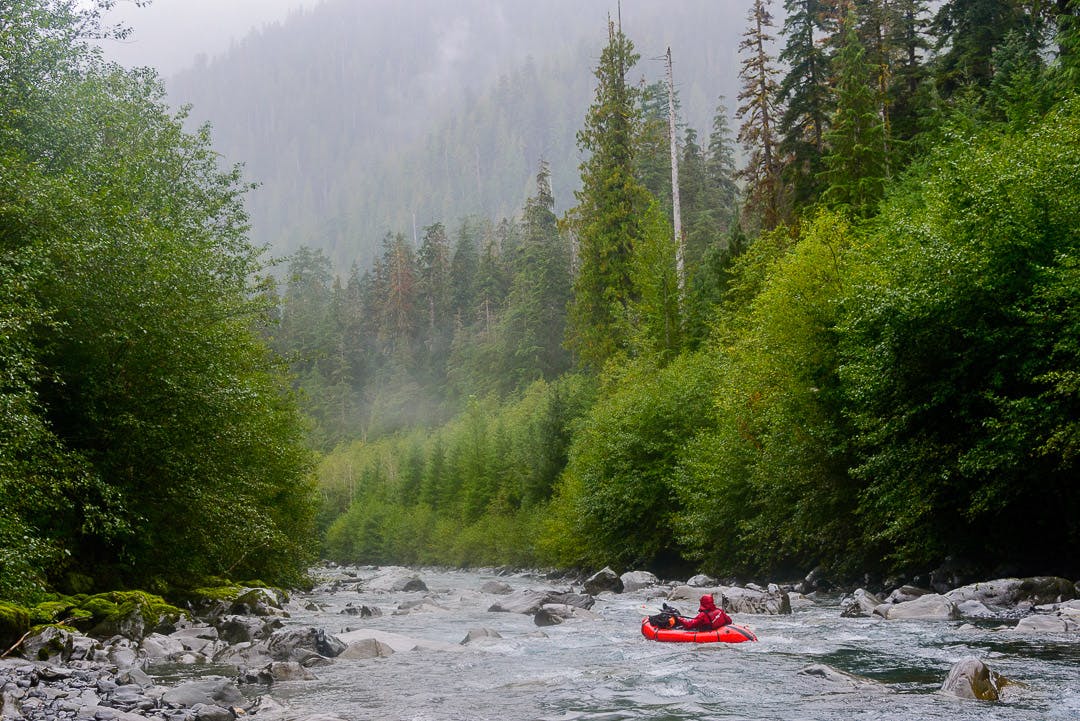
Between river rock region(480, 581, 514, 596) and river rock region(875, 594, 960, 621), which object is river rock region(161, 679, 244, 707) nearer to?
river rock region(875, 594, 960, 621)

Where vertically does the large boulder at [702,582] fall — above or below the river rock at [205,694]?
below

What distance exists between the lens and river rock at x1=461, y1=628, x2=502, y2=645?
17562 millimetres

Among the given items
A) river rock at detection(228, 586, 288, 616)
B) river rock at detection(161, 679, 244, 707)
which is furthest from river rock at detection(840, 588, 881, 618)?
river rock at detection(228, 586, 288, 616)

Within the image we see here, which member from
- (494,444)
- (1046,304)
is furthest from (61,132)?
(494,444)

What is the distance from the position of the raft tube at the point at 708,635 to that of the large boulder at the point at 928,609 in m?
3.99

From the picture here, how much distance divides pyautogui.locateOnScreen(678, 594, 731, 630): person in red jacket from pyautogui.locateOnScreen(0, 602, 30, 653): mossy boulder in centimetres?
1089

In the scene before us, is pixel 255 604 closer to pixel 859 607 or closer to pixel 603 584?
pixel 603 584

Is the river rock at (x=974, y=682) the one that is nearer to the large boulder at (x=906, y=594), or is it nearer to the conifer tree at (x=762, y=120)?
the large boulder at (x=906, y=594)

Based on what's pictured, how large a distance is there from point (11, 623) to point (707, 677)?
9.99 metres

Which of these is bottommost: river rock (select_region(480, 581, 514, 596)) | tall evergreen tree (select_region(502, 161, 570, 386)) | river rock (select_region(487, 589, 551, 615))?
river rock (select_region(480, 581, 514, 596))

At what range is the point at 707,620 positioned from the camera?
15.4 metres

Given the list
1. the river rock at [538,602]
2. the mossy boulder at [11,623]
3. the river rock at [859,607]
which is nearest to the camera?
the mossy boulder at [11,623]

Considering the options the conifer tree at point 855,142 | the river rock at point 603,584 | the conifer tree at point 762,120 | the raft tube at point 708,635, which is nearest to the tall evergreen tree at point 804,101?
the conifer tree at point 762,120

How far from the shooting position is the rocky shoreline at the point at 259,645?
9.79 metres
